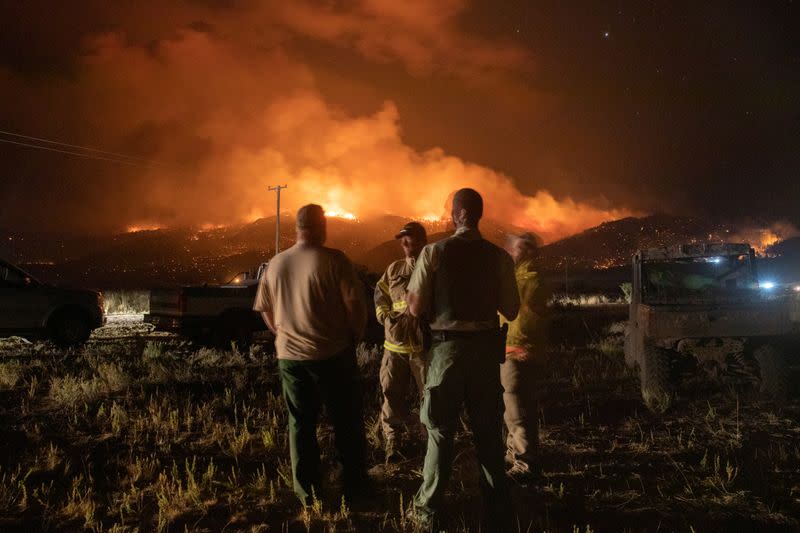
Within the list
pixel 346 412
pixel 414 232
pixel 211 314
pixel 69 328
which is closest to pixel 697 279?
pixel 414 232

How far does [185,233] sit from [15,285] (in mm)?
143547

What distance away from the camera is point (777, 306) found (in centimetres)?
637

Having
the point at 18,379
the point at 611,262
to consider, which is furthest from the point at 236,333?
the point at 611,262

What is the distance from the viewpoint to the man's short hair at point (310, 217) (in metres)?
3.96

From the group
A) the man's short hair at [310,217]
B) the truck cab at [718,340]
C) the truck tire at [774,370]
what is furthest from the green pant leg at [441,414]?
the truck tire at [774,370]

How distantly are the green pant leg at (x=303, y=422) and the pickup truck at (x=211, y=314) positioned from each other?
24.4 ft

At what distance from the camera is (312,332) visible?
388 cm

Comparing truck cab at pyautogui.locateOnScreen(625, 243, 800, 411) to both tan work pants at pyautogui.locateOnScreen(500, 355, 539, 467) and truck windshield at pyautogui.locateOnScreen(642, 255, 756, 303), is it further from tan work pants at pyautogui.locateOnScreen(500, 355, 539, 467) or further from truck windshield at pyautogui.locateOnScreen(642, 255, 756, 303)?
tan work pants at pyautogui.locateOnScreen(500, 355, 539, 467)

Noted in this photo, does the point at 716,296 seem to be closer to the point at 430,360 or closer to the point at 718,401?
the point at 718,401

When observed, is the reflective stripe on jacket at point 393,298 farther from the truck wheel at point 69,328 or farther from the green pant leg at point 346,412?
the truck wheel at point 69,328

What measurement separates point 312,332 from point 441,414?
1008 millimetres

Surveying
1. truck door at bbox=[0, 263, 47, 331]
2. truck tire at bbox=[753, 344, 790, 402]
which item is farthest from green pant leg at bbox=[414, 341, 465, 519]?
truck door at bbox=[0, 263, 47, 331]

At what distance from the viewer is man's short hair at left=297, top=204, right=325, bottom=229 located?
3961 millimetres

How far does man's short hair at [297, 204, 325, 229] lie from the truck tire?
5.40 meters
